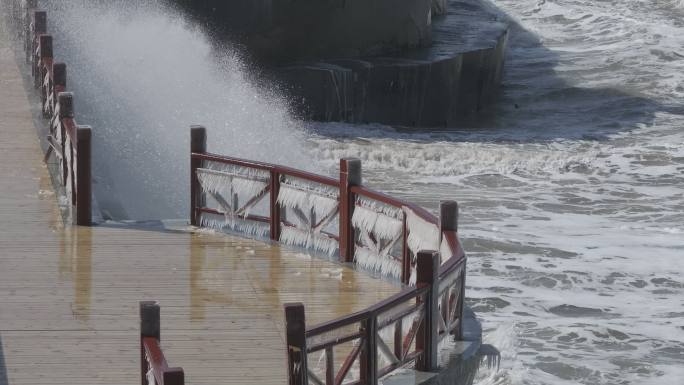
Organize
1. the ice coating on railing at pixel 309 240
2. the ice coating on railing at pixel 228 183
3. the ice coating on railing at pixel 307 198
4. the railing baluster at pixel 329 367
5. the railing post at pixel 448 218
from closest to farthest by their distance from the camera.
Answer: the railing baluster at pixel 329 367 → the railing post at pixel 448 218 → the ice coating on railing at pixel 307 198 → the ice coating on railing at pixel 309 240 → the ice coating on railing at pixel 228 183

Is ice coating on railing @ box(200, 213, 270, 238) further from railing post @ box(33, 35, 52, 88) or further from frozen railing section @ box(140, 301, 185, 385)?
frozen railing section @ box(140, 301, 185, 385)

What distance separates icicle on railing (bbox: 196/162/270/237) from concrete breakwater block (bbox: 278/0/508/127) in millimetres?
16809

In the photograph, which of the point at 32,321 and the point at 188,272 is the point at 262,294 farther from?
the point at 32,321

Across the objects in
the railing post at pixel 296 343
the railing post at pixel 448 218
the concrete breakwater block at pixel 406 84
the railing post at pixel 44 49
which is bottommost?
the concrete breakwater block at pixel 406 84

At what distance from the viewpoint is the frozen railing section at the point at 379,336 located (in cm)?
796

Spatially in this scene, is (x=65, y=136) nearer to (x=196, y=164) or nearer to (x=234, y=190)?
(x=196, y=164)

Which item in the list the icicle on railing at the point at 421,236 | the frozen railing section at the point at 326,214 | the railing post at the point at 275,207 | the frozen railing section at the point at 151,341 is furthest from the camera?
the railing post at the point at 275,207

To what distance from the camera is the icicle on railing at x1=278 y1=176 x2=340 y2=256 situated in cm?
1238

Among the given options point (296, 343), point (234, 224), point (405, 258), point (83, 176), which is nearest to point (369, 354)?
point (296, 343)

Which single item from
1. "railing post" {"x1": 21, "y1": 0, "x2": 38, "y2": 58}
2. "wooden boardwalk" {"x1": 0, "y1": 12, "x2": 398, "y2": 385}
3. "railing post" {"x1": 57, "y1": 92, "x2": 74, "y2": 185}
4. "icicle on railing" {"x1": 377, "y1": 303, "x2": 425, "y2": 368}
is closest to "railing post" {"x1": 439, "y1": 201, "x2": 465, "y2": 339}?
"icicle on railing" {"x1": 377, "y1": 303, "x2": 425, "y2": 368}

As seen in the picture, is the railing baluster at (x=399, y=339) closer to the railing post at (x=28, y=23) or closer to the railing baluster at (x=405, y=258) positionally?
the railing baluster at (x=405, y=258)

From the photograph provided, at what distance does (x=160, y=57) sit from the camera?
1113 inches

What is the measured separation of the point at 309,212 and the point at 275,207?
43 centimetres

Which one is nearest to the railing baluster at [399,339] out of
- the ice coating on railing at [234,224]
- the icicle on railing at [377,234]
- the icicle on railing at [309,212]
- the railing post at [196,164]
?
the icicle on railing at [377,234]
